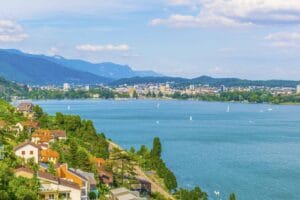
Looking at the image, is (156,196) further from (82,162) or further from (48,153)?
(48,153)

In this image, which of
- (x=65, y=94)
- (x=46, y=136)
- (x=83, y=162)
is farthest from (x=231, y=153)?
(x=65, y=94)

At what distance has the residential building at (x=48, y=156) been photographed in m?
15.6

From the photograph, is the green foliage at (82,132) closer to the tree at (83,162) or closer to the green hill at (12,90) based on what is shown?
the tree at (83,162)

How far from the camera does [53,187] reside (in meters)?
11.1

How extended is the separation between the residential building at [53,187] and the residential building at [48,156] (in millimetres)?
3858

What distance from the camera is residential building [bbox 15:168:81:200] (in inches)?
428

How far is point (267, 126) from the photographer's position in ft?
169

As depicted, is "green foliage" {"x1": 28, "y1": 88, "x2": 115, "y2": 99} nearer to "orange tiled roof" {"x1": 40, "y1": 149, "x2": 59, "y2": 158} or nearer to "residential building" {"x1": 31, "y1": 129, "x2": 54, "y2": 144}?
"residential building" {"x1": 31, "y1": 129, "x2": 54, "y2": 144}

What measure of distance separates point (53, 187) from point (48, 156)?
16.1ft

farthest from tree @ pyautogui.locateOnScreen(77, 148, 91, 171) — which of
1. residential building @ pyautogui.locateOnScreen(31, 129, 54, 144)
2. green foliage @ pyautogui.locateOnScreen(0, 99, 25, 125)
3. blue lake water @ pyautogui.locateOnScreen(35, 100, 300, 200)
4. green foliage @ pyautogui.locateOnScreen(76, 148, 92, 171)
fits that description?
green foliage @ pyautogui.locateOnScreen(0, 99, 25, 125)

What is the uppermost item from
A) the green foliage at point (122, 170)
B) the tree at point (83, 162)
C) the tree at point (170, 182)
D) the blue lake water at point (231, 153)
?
the tree at point (83, 162)

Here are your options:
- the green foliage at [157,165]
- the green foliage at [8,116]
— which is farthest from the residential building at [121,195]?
the green foliage at [8,116]

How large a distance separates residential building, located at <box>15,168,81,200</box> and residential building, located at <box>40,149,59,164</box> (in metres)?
3.86

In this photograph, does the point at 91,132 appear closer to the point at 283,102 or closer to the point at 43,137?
the point at 43,137
